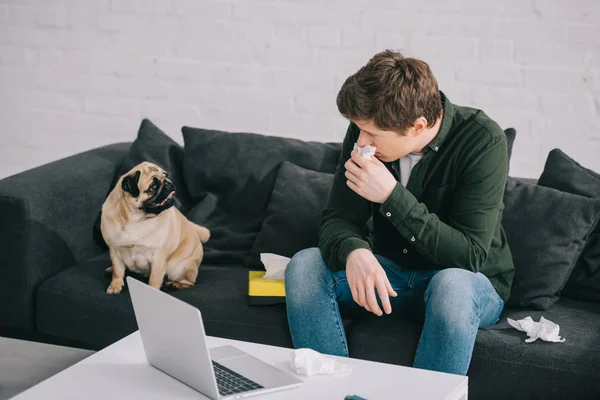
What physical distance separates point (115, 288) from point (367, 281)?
904 millimetres

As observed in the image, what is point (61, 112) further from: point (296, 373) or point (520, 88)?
point (296, 373)

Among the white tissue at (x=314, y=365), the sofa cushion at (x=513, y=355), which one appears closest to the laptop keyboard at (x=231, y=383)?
the white tissue at (x=314, y=365)

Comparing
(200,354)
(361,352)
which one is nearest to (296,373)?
(200,354)

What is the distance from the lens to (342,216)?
2188 millimetres

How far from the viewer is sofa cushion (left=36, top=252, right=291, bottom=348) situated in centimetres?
229

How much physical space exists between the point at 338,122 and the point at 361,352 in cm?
121

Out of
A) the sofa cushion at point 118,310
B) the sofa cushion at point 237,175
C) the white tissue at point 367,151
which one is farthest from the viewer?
the sofa cushion at point 237,175

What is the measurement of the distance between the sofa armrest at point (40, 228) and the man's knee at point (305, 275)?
0.85 metres

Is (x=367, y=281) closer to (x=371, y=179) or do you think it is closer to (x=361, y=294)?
(x=361, y=294)

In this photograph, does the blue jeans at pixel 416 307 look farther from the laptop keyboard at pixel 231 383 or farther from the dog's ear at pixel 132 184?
the dog's ear at pixel 132 184

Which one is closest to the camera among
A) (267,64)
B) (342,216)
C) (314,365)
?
(314,365)

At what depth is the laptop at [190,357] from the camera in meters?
1.46

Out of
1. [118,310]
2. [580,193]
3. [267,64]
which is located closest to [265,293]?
[118,310]

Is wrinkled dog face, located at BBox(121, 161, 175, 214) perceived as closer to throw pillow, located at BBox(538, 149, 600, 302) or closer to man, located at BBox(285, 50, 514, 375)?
man, located at BBox(285, 50, 514, 375)
